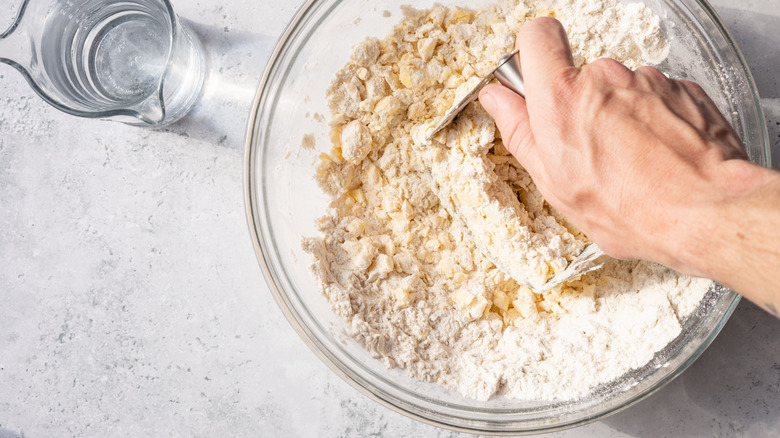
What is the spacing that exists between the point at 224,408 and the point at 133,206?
1.97 feet

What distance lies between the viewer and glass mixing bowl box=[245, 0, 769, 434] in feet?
3.95

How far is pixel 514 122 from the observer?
1039 mm

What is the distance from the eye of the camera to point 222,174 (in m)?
1.44

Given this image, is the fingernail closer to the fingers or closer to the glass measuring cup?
the fingers

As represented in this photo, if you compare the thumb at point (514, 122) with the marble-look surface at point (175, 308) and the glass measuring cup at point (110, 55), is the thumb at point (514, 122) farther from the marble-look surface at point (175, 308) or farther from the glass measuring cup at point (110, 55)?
the glass measuring cup at point (110, 55)

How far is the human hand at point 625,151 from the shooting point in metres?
0.87

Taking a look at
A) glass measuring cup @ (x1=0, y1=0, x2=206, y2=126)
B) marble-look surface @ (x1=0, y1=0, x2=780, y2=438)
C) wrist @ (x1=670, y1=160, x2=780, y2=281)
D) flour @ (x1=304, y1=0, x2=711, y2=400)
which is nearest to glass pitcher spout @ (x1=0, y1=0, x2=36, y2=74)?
glass measuring cup @ (x1=0, y1=0, x2=206, y2=126)

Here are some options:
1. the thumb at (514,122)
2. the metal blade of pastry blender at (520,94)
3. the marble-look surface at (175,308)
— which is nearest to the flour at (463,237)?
the metal blade of pastry blender at (520,94)

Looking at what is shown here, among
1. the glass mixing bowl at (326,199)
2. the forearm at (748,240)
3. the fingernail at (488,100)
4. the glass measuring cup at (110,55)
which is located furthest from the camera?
the glass measuring cup at (110,55)

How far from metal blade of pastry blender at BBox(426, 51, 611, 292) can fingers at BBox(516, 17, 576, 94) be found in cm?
6

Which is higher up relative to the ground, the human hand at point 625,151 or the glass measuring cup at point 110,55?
the human hand at point 625,151

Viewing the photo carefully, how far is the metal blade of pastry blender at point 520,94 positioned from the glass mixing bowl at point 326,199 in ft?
0.85

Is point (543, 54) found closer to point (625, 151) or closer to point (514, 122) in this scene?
point (514, 122)

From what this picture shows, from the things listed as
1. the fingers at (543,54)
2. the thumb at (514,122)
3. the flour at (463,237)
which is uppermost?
the fingers at (543,54)
